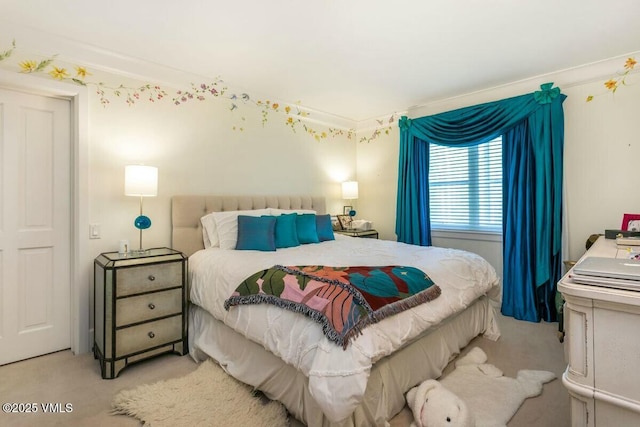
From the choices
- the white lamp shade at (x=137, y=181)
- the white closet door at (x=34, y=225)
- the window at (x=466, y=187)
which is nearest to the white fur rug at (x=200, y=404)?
the white closet door at (x=34, y=225)

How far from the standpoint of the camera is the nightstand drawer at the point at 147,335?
7.19ft

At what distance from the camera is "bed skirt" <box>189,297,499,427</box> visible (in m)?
1.58

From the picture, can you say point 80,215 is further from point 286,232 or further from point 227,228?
point 286,232

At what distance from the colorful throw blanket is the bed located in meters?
0.05

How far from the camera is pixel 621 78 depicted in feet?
9.36

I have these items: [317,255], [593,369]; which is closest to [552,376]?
[593,369]

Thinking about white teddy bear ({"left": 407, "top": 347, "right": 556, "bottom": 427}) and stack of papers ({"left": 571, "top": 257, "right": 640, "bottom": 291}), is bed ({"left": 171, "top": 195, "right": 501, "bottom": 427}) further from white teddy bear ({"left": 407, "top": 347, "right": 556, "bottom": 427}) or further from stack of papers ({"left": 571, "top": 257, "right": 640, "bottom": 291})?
stack of papers ({"left": 571, "top": 257, "right": 640, "bottom": 291})

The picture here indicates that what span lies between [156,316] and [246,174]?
177 centimetres

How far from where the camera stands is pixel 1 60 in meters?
2.24

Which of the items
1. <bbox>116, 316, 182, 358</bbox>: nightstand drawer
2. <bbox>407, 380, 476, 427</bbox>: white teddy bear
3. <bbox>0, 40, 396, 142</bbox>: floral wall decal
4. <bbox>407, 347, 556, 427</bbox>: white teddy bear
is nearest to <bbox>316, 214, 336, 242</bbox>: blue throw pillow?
<bbox>0, 40, 396, 142</bbox>: floral wall decal

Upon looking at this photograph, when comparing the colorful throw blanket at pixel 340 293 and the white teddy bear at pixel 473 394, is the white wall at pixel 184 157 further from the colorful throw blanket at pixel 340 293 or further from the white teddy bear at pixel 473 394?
the white teddy bear at pixel 473 394

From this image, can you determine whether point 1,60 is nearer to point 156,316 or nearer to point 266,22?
point 266,22

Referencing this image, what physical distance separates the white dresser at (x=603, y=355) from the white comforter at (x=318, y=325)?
719 millimetres

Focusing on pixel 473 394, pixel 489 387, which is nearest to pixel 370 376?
pixel 473 394
